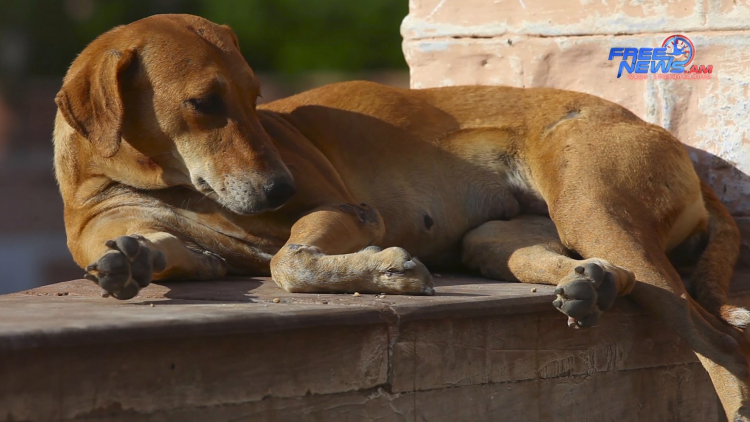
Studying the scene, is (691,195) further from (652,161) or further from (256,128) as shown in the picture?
(256,128)

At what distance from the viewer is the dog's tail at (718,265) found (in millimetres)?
3604

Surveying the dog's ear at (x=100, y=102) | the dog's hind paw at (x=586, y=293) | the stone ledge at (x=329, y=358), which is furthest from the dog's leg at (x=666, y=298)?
the dog's ear at (x=100, y=102)

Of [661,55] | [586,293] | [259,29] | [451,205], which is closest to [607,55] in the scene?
[661,55]

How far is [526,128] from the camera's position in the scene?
14.0 feet

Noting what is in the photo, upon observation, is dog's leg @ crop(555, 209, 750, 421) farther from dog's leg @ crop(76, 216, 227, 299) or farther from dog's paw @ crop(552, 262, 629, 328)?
dog's leg @ crop(76, 216, 227, 299)

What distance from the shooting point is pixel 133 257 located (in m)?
3.06

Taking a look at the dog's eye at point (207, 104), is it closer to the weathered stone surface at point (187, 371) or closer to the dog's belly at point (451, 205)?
the dog's belly at point (451, 205)

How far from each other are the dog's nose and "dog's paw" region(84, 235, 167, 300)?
0.53m

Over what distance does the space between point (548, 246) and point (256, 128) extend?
123 cm

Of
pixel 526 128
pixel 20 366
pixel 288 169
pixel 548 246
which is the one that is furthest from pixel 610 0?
pixel 20 366

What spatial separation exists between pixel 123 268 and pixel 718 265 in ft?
7.60

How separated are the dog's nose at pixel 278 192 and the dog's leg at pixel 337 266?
0.12m

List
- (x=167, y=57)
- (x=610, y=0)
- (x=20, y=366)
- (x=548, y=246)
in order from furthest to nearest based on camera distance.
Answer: (x=610, y=0), (x=548, y=246), (x=167, y=57), (x=20, y=366)

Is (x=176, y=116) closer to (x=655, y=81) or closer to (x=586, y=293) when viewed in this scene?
(x=586, y=293)
